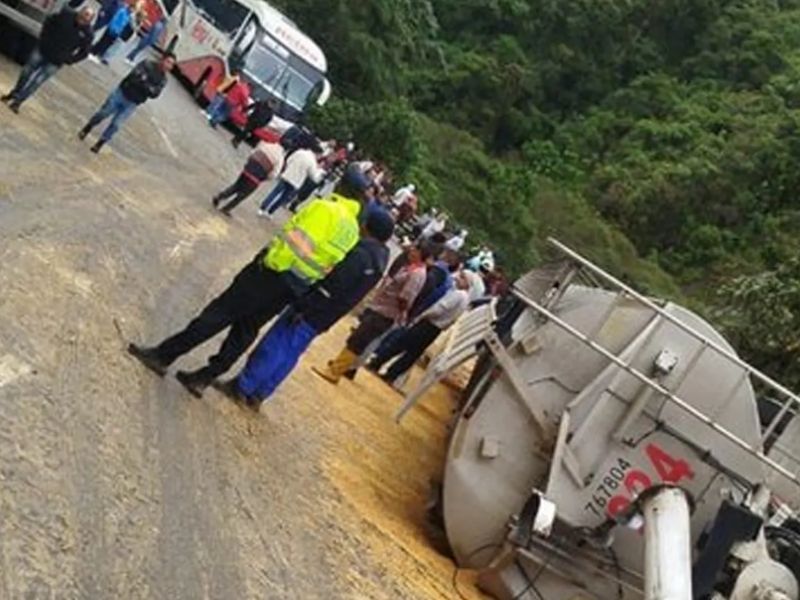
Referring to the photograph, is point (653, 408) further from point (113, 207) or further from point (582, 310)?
point (113, 207)

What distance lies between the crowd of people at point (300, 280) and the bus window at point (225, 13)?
32.6ft

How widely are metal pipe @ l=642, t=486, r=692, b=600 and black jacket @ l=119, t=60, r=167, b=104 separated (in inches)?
404

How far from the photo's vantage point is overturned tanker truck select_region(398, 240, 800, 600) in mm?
9164

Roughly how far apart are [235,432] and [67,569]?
3482 millimetres

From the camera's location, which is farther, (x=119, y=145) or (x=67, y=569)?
(x=119, y=145)

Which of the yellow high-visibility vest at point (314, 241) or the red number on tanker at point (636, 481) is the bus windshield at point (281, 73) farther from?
the red number on tanker at point (636, 481)

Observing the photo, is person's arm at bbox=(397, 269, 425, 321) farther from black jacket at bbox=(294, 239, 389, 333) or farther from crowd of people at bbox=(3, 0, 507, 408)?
black jacket at bbox=(294, 239, 389, 333)

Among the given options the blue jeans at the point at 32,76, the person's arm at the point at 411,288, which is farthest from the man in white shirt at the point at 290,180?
the person's arm at the point at 411,288

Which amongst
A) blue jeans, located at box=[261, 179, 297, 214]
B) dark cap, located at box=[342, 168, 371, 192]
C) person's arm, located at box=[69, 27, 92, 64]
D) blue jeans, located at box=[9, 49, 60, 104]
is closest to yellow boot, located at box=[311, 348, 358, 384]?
dark cap, located at box=[342, 168, 371, 192]

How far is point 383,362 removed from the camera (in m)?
15.9

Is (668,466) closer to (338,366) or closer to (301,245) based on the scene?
(301,245)

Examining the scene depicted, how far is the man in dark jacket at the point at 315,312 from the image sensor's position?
9.87 meters

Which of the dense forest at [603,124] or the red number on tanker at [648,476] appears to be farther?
the dense forest at [603,124]

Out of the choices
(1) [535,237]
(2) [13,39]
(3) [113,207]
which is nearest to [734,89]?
(1) [535,237]
